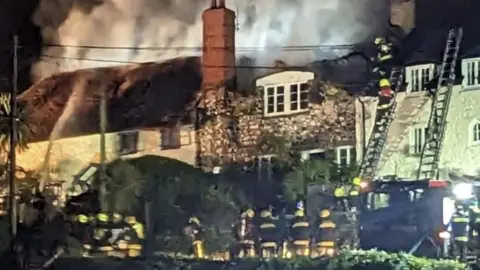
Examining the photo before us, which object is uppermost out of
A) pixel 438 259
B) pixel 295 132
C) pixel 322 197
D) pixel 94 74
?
pixel 94 74

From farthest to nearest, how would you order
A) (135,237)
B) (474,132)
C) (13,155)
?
(13,155), (135,237), (474,132)

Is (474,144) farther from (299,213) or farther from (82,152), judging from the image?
(82,152)

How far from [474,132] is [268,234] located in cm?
86

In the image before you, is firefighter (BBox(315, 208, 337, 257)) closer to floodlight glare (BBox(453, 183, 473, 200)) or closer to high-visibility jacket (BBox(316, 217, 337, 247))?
high-visibility jacket (BBox(316, 217, 337, 247))

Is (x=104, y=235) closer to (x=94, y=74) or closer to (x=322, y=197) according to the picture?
(x=94, y=74)

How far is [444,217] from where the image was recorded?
3125 millimetres

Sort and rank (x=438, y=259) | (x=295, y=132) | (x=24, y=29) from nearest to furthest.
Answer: (x=438, y=259) < (x=295, y=132) < (x=24, y=29)

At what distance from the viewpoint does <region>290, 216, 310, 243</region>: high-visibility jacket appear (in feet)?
10.8

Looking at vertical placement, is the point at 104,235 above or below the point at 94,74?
below

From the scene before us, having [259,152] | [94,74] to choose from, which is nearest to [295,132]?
[259,152]

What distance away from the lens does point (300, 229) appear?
3309 mm

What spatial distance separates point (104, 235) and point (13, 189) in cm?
44

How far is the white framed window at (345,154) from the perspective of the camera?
3.27 metres

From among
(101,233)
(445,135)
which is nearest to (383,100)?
(445,135)
